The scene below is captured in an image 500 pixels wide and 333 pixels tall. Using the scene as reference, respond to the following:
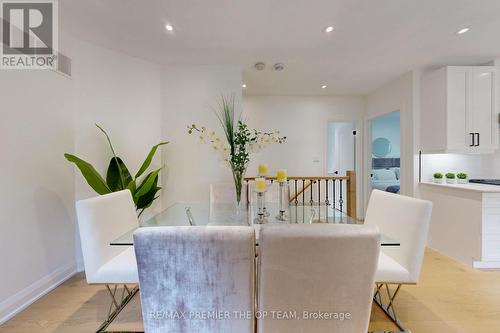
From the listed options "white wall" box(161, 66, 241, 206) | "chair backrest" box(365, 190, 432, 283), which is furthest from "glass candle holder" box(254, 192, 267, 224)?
"white wall" box(161, 66, 241, 206)

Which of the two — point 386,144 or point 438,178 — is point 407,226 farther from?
point 386,144

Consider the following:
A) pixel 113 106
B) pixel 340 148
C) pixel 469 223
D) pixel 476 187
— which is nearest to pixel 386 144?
pixel 340 148

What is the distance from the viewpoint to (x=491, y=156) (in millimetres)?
3258

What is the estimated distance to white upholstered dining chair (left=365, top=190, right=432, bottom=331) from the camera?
4.99ft

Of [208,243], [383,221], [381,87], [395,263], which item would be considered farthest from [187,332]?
[381,87]

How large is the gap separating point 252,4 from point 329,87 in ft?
8.98

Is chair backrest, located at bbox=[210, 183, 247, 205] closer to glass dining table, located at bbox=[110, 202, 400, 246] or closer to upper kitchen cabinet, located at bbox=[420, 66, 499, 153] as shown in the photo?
glass dining table, located at bbox=[110, 202, 400, 246]

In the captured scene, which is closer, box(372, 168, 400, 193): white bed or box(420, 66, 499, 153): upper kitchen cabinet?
box(420, 66, 499, 153): upper kitchen cabinet

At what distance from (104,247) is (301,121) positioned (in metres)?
4.15

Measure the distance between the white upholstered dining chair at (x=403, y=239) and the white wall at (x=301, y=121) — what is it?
3.06 metres

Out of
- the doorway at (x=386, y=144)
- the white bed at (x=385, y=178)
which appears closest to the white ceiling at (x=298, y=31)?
the white bed at (x=385, y=178)

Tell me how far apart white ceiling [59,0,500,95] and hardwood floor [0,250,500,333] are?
2.54m

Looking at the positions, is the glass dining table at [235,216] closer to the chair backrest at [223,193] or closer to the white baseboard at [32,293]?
the chair backrest at [223,193]

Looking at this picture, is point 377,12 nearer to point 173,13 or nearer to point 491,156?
point 173,13
